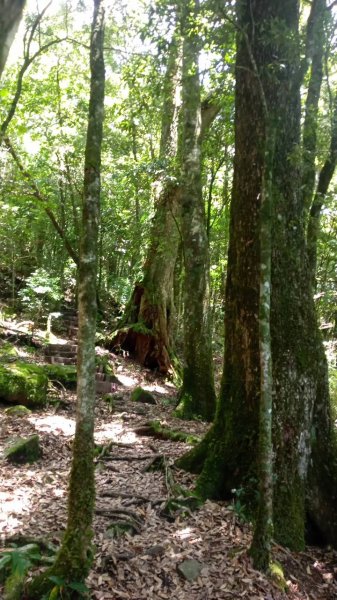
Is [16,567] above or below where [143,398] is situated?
below

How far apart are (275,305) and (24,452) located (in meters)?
3.92

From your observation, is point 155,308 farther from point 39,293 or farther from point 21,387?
point 21,387

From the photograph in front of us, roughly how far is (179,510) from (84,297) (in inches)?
111

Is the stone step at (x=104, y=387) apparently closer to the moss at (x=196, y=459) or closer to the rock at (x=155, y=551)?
the moss at (x=196, y=459)

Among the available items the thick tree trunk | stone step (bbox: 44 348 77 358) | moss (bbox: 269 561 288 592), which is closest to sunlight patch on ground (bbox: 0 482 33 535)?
moss (bbox: 269 561 288 592)

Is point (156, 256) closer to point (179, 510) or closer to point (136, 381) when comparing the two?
point (136, 381)

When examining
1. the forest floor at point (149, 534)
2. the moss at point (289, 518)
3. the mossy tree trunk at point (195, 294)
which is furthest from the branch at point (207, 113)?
the moss at point (289, 518)

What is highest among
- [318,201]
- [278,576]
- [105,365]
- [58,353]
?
[318,201]

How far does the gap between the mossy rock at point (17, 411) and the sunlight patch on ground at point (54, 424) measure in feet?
0.63

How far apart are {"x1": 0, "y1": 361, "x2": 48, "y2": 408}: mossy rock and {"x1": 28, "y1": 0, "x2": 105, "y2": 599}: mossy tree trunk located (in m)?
5.40

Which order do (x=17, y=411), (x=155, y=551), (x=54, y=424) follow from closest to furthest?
(x=155, y=551) → (x=54, y=424) → (x=17, y=411)

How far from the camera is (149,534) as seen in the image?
15.1ft

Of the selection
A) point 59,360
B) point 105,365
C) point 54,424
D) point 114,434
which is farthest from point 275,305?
point 59,360

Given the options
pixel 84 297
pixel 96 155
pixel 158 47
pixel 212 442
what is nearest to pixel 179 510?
pixel 212 442
